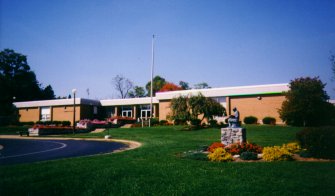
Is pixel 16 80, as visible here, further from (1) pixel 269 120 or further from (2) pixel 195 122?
(1) pixel 269 120

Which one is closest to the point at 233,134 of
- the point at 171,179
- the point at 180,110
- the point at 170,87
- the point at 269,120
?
the point at 171,179

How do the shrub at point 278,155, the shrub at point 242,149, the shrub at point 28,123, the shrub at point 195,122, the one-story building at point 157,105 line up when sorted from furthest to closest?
the shrub at point 28,123, the one-story building at point 157,105, the shrub at point 195,122, the shrub at point 242,149, the shrub at point 278,155

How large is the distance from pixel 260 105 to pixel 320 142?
24149mm

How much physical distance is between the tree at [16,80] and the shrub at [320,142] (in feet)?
232

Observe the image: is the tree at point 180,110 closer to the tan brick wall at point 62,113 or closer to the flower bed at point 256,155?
the flower bed at point 256,155

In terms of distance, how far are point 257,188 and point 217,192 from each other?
1037 millimetres

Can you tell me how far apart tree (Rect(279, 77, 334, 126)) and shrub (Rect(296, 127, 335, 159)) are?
702 inches

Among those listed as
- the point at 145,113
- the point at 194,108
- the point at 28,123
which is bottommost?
the point at 28,123

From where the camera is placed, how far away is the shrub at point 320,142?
10.8 meters

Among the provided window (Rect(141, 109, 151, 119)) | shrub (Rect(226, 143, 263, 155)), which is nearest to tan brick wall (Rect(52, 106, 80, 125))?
window (Rect(141, 109, 151, 119))

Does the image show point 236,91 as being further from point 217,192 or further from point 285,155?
point 217,192

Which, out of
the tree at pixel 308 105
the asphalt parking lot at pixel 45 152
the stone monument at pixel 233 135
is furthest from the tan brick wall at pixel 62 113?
the stone monument at pixel 233 135

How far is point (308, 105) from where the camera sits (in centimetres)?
2770

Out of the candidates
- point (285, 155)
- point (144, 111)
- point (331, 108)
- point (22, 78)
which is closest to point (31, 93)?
point (22, 78)
